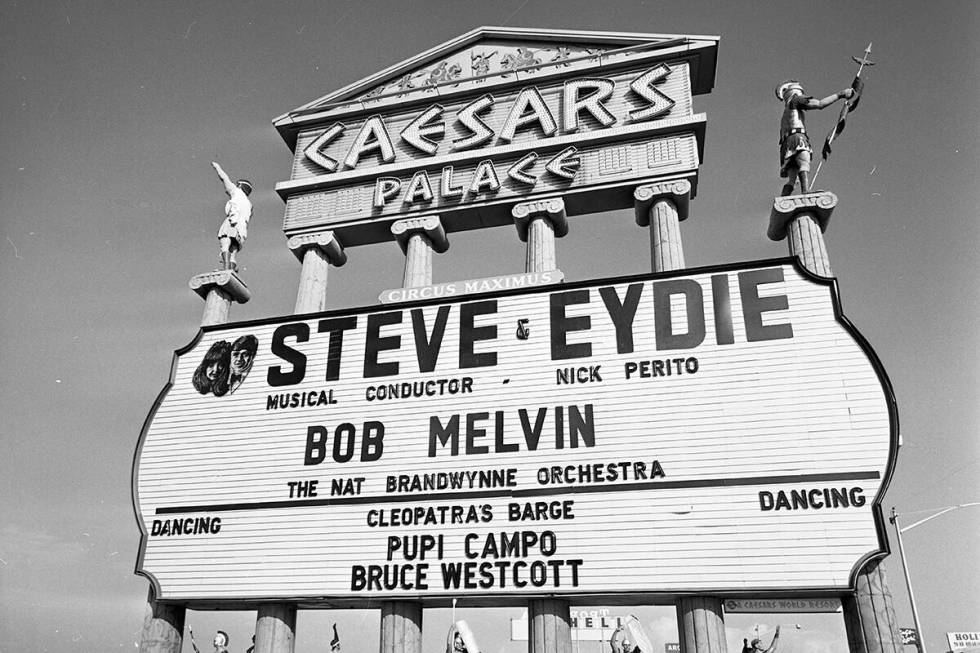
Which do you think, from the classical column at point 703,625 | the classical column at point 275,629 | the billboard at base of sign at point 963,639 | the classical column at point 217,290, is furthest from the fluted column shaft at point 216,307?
the billboard at base of sign at point 963,639

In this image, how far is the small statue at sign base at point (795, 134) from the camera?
11039 mm

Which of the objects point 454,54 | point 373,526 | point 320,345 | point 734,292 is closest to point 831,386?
point 734,292

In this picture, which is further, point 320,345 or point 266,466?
point 320,345

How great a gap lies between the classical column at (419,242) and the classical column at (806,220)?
5449 mm

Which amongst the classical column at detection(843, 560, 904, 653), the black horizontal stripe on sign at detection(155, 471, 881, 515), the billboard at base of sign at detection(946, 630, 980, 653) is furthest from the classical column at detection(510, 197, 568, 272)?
the billboard at base of sign at detection(946, 630, 980, 653)

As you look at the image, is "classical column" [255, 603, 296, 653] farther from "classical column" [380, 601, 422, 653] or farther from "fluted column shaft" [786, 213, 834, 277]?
"fluted column shaft" [786, 213, 834, 277]

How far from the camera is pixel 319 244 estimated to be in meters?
12.8

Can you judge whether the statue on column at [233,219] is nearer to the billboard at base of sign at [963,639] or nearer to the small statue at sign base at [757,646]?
the small statue at sign base at [757,646]

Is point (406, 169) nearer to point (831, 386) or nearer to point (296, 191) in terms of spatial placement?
point (296, 191)

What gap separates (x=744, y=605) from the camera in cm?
847

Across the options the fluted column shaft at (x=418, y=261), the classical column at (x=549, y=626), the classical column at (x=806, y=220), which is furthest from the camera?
the fluted column shaft at (x=418, y=261)

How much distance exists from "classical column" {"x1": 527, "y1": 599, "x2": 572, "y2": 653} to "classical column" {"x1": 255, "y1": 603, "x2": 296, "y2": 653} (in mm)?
3480

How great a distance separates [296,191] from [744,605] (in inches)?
402

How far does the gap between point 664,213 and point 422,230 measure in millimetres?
4096
